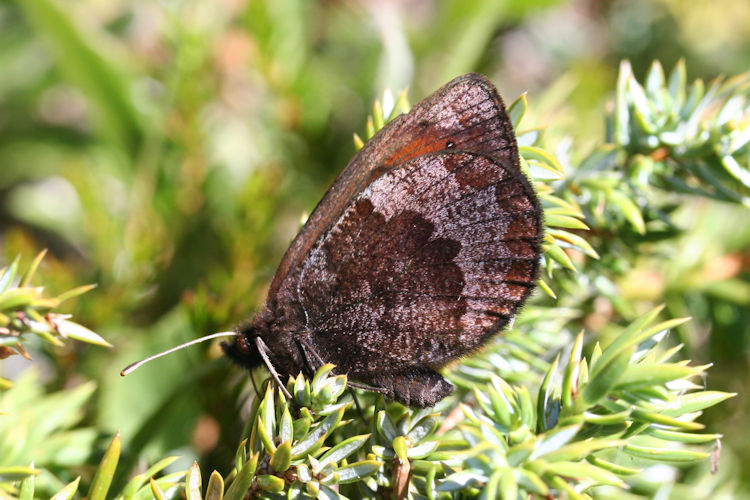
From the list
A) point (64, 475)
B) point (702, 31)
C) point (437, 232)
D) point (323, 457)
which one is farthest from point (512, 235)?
point (702, 31)

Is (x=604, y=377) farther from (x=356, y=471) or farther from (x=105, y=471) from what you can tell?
(x=105, y=471)

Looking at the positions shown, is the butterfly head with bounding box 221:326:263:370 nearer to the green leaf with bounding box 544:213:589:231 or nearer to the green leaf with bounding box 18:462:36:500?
the green leaf with bounding box 18:462:36:500

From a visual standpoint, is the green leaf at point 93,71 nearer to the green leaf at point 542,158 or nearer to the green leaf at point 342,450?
the green leaf at point 542,158

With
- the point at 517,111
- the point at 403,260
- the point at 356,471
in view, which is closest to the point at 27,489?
the point at 356,471

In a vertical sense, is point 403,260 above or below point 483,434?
above

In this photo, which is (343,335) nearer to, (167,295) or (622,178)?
(622,178)

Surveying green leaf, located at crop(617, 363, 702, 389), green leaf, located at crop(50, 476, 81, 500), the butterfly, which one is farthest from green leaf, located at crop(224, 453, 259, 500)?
green leaf, located at crop(617, 363, 702, 389)
